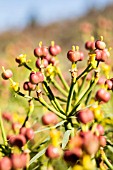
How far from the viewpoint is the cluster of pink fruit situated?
0.87m

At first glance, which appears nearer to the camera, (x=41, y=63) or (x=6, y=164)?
(x=6, y=164)

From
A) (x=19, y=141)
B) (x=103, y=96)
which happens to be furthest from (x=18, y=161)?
(x=103, y=96)

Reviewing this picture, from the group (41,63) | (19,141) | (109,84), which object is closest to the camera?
(19,141)

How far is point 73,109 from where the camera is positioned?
4.59 feet

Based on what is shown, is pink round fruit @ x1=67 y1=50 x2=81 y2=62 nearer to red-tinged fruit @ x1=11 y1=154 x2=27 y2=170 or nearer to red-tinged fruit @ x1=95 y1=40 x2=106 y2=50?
red-tinged fruit @ x1=95 y1=40 x2=106 y2=50

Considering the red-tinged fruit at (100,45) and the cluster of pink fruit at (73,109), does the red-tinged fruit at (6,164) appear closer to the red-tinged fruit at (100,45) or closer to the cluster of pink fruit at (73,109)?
the cluster of pink fruit at (73,109)

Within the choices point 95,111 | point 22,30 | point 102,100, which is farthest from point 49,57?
point 22,30

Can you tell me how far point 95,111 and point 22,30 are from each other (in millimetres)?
27691

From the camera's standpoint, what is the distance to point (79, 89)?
163 centimetres

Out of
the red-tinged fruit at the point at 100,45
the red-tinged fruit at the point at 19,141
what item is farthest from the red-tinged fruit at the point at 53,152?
the red-tinged fruit at the point at 100,45

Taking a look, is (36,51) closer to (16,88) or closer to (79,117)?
(16,88)

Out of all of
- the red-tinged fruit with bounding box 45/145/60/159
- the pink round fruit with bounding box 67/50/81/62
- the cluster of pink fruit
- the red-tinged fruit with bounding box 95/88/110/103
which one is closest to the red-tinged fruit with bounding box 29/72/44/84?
the cluster of pink fruit

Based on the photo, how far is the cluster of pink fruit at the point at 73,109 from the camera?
868 mm

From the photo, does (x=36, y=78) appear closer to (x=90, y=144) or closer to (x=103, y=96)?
(x=103, y=96)
